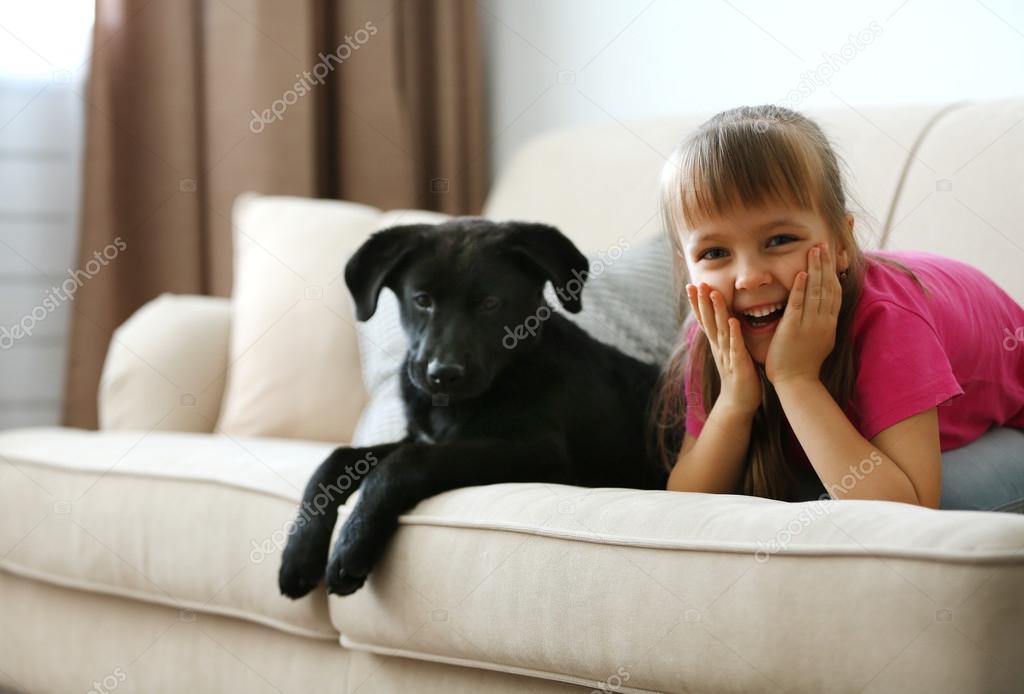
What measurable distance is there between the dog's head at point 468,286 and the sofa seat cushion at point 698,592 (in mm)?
178

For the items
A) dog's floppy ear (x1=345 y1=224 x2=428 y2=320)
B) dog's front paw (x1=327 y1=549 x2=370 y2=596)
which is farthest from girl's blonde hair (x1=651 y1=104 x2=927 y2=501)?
dog's front paw (x1=327 y1=549 x2=370 y2=596)

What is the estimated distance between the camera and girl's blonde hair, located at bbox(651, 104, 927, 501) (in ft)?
3.95

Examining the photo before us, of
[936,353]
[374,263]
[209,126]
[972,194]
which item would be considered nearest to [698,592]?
[936,353]

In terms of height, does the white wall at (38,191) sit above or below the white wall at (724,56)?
below

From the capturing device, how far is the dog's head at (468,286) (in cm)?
136

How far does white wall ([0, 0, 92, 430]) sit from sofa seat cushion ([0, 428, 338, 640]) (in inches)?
35.7

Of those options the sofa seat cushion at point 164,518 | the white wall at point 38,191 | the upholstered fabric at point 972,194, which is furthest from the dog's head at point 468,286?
the white wall at point 38,191

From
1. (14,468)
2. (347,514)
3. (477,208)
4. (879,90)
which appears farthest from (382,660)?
(477,208)

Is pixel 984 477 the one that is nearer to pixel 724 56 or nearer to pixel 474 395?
pixel 474 395

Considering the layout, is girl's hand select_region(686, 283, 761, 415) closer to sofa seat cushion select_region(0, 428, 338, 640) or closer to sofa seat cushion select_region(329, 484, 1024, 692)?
sofa seat cushion select_region(329, 484, 1024, 692)

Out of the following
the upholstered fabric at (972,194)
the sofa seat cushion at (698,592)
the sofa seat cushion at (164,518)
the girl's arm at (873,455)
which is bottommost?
the sofa seat cushion at (164,518)

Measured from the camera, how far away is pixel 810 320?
1183 millimetres

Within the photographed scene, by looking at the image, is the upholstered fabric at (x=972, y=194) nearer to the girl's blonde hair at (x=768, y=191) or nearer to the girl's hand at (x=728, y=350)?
the girl's blonde hair at (x=768, y=191)

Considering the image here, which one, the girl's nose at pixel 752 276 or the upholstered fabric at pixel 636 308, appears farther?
the upholstered fabric at pixel 636 308
